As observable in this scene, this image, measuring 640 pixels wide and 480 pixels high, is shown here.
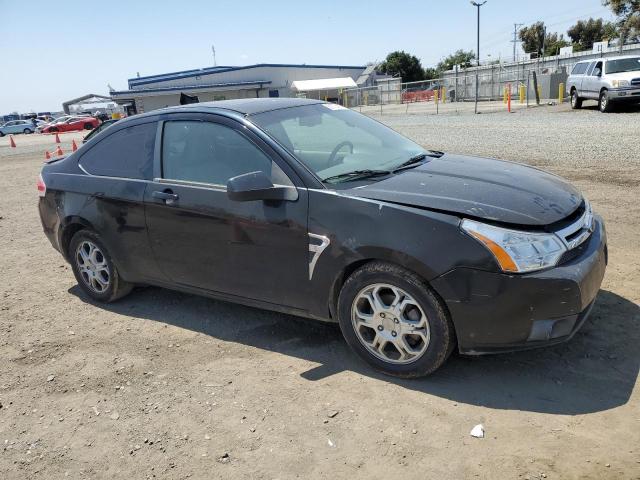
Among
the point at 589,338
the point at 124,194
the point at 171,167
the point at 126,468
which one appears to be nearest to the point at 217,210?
the point at 171,167

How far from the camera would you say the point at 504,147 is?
40.7ft

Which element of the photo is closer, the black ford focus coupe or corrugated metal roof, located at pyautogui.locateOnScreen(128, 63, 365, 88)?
the black ford focus coupe

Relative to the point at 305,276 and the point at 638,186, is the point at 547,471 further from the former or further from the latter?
the point at 638,186

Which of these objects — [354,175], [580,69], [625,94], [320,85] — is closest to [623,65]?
[625,94]

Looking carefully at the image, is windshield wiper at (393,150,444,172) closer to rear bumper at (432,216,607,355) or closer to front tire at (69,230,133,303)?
rear bumper at (432,216,607,355)

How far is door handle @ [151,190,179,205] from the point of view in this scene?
13.5 ft

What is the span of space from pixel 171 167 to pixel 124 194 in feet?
1.70

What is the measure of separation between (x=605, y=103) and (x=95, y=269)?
19667 mm

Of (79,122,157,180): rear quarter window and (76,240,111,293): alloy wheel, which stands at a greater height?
(79,122,157,180): rear quarter window

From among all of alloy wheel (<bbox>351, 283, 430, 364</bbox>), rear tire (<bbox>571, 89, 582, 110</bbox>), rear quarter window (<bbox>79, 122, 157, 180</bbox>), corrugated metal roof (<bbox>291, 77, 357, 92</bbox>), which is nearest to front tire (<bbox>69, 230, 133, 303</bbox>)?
rear quarter window (<bbox>79, 122, 157, 180</bbox>)

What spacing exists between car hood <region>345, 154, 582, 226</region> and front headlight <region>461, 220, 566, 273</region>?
72 millimetres

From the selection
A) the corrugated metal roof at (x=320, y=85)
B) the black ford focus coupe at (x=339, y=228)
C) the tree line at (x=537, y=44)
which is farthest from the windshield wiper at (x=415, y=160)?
the tree line at (x=537, y=44)

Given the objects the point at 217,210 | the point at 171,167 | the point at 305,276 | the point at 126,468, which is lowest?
the point at 126,468

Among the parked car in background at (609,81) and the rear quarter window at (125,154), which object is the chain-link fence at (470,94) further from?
the rear quarter window at (125,154)
